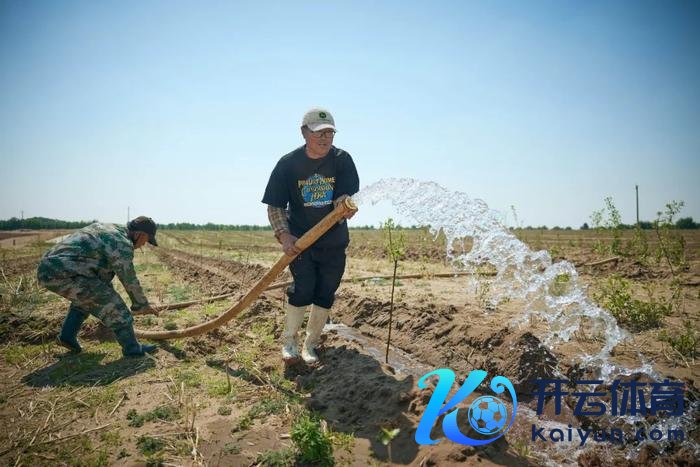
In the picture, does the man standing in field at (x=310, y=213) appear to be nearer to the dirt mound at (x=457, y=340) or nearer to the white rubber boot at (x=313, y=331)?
the white rubber boot at (x=313, y=331)

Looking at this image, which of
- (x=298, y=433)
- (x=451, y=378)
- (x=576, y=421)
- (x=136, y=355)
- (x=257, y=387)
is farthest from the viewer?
(x=136, y=355)

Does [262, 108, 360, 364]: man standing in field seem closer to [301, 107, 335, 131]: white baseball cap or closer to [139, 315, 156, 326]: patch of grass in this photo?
[301, 107, 335, 131]: white baseball cap

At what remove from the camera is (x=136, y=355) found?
4.04m

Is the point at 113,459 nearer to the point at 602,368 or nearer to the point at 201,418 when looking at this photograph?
the point at 201,418

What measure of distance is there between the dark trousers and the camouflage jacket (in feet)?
5.48

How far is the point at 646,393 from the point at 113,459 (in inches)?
137

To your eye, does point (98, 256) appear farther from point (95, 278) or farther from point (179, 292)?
point (179, 292)

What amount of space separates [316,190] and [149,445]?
232 centimetres

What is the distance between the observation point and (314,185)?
3627 mm

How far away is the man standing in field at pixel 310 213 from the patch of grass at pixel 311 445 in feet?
4.69

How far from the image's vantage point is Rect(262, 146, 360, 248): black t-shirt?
361cm

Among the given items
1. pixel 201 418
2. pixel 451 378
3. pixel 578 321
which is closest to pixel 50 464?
pixel 201 418

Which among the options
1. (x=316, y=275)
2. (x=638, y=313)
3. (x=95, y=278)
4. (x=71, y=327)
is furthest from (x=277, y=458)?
(x=638, y=313)

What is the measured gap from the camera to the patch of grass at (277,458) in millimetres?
2174
